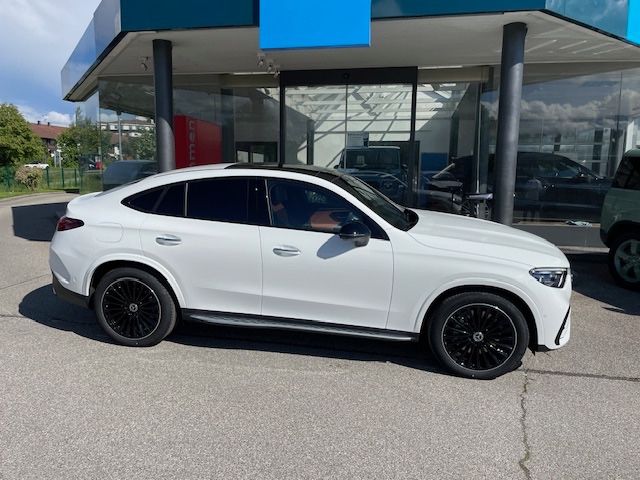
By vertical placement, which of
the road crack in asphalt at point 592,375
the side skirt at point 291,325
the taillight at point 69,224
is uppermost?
the taillight at point 69,224

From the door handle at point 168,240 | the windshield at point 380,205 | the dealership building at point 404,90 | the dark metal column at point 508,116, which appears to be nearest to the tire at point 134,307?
the door handle at point 168,240

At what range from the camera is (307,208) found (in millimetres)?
4121

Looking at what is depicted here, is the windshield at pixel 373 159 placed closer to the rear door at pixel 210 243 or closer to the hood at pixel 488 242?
the hood at pixel 488 242

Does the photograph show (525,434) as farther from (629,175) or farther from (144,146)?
(144,146)

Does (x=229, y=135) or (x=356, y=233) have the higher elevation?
(x=229, y=135)

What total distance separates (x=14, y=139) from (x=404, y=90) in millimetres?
32349

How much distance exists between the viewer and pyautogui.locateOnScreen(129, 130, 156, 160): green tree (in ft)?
42.4

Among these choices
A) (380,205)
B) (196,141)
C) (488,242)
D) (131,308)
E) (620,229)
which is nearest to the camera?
(488,242)

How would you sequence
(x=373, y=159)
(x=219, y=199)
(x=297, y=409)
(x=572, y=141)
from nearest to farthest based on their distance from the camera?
1. (x=297, y=409)
2. (x=219, y=199)
3. (x=572, y=141)
4. (x=373, y=159)

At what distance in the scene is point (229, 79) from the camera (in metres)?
12.5

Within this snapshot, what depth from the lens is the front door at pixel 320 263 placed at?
3883mm

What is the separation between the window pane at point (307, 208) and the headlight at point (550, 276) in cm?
144

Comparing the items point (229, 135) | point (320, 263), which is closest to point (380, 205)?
point (320, 263)

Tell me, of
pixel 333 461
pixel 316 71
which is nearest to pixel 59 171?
pixel 316 71
